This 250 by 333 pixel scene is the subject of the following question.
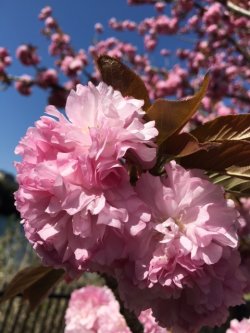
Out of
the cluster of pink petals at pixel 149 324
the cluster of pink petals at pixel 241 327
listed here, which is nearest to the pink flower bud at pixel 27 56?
the cluster of pink petals at pixel 149 324

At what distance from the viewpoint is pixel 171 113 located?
70cm

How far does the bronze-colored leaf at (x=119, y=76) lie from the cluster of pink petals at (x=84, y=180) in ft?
0.21

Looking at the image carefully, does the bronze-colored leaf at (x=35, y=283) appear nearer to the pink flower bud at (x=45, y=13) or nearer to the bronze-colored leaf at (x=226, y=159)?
the bronze-colored leaf at (x=226, y=159)

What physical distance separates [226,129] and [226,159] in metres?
0.05

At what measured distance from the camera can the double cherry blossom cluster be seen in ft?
2.03

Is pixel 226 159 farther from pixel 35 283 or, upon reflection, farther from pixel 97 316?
pixel 97 316

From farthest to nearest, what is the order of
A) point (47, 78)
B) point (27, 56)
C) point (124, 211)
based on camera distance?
1. point (27, 56)
2. point (47, 78)
3. point (124, 211)

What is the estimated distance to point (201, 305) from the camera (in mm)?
667

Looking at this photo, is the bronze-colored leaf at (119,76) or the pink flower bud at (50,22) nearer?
the bronze-colored leaf at (119,76)

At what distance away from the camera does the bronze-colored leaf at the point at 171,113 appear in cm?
69

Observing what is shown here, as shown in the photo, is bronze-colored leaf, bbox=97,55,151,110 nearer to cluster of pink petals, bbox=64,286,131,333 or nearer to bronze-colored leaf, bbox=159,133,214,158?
bronze-colored leaf, bbox=159,133,214,158

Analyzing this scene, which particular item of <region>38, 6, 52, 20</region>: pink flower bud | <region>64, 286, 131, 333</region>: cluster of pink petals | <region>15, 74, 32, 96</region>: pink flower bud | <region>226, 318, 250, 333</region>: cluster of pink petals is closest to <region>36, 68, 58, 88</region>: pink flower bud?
<region>15, 74, 32, 96</region>: pink flower bud

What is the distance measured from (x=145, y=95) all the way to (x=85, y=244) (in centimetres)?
27

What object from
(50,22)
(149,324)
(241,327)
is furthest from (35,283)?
(50,22)
